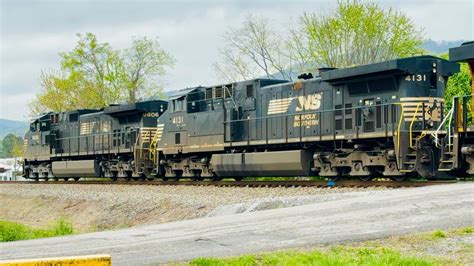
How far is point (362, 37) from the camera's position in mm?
36375

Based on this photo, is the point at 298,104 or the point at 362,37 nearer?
the point at 298,104

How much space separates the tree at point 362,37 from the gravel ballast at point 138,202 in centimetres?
1579

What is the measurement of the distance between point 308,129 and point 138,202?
6108mm

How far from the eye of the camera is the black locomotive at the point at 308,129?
18.5m

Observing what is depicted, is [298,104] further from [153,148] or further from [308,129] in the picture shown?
[153,148]

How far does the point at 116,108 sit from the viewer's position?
109ft

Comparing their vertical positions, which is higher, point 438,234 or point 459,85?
point 459,85

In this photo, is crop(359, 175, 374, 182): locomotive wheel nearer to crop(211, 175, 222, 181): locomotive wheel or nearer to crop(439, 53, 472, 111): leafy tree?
crop(211, 175, 222, 181): locomotive wheel

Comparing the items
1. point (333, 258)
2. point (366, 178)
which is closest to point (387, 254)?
point (333, 258)

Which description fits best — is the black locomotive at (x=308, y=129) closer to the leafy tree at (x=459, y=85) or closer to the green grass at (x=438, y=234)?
the green grass at (x=438, y=234)

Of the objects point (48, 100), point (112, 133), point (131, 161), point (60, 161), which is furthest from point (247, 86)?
point (48, 100)

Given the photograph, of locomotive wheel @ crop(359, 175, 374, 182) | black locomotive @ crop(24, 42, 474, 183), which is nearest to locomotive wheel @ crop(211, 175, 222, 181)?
black locomotive @ crop(24, 42, 474, 183)

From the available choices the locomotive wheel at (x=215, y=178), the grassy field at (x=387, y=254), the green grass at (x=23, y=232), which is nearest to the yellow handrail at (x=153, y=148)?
the locomotive wheel at (x=215, y=178)

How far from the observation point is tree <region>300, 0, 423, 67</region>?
119ft
